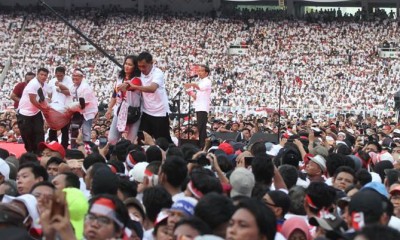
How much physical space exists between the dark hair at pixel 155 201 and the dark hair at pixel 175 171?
555 mm

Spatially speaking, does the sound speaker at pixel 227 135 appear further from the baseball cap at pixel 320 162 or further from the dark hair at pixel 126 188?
the dark hair at pixel 126 188

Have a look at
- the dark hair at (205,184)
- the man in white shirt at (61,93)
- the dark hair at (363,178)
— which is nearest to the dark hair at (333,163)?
the dark hair at (363,178)

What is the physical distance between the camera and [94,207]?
18.0ft

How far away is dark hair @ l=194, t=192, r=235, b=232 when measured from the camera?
19.0ft

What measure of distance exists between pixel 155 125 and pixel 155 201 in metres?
6.40

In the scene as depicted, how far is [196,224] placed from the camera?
17.7 ft

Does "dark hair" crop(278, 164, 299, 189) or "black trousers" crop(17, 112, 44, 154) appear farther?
"black trousers" crop(17, 112, 44, 154)

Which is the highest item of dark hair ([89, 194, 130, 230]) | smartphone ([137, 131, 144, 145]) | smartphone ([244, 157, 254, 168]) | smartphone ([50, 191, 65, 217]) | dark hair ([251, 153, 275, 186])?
smartphone ([50, 191, 65, 217])

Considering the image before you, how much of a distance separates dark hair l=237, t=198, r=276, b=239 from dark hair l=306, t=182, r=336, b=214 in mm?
1595

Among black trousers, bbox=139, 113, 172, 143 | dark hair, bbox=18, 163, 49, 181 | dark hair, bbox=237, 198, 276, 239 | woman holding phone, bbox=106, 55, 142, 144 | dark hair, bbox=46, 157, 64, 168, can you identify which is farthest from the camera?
black trousers, bbox=139, 113, 172, 143

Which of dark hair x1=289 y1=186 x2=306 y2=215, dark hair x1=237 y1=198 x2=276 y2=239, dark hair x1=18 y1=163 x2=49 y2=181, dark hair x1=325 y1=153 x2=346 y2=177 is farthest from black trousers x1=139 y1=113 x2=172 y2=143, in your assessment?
dark hair x1=237 y1=198 x2=276 y2=239

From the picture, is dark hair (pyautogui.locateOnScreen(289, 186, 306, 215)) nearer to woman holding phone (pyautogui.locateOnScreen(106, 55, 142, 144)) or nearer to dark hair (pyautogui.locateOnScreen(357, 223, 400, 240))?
dark hair (pyautogui.locateOnScreen(357, 223, 400, 240))

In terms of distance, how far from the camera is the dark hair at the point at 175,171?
7336 mm

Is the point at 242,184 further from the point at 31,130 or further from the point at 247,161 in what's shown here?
the point at 31,130
